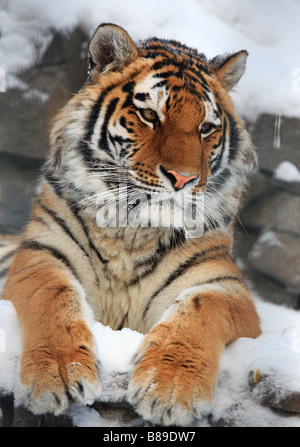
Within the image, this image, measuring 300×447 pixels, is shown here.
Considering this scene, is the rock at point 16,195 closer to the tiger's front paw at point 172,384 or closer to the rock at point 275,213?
the rock at point 275,213

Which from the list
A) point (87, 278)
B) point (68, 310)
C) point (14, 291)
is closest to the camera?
point (68, 310)

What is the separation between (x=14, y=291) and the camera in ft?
4.35

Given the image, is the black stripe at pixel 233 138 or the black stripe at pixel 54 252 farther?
the black stripe at pixel 233 138

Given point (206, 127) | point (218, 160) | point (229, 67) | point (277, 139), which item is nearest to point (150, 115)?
point (206, 127)

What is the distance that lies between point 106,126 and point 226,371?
71 centimetres

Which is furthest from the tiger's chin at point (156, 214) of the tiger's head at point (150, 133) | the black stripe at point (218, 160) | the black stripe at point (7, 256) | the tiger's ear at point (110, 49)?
the black stripe at point (7, 256)

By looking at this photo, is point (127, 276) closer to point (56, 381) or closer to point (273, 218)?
point (56, 381)

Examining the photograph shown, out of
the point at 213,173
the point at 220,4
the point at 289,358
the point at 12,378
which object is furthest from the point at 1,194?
the point at 289,358

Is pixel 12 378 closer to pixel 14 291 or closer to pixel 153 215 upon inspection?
pixel 14 291

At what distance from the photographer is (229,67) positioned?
158 centimetres

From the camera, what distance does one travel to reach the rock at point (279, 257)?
2602mm

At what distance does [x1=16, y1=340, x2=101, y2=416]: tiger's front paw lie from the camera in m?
1.01

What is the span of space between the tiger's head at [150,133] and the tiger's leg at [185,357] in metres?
0.29
